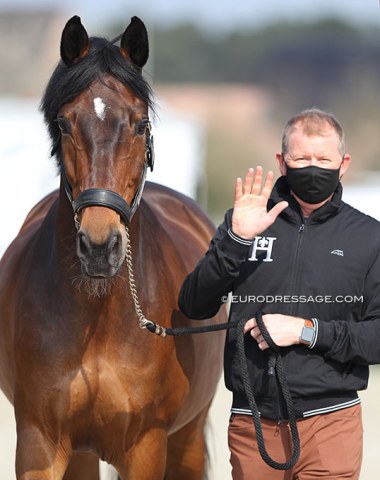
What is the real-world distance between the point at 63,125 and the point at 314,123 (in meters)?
0.87

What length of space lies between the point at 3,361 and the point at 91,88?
50.6 inches

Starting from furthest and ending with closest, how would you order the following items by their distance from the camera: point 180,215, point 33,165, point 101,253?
point 33,165 → point 180,215 → point 101,253

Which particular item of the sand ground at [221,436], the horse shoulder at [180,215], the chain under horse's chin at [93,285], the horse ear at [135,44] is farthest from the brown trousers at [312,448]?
the sand ground at [221,436]

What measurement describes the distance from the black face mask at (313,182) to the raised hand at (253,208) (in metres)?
0.08

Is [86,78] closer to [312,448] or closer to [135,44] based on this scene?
[135,44]

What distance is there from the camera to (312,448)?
→ 365 cm

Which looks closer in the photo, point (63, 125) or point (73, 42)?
point (63, 125)

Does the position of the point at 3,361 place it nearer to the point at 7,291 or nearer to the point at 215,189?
the point at 7,291

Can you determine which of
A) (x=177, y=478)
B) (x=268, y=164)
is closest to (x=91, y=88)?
(x=177, y=478)

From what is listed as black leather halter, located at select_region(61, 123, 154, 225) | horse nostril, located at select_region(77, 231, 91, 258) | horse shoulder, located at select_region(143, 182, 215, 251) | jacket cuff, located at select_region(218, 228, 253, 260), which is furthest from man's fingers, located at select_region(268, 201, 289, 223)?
horse shoulder, located at select_region(143, 182, 215, 251)

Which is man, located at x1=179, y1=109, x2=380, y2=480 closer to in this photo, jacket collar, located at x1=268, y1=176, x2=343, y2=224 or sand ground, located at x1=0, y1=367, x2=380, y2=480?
jacket collar, located at x1=268, y1=176, x2=343, y2=224

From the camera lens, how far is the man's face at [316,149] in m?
3.67

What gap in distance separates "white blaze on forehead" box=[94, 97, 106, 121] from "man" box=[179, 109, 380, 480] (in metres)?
0.53

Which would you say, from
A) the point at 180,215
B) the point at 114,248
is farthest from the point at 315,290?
the point at 180,215
